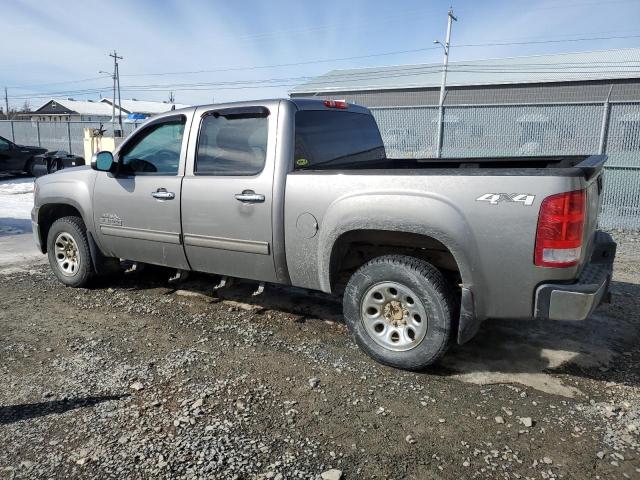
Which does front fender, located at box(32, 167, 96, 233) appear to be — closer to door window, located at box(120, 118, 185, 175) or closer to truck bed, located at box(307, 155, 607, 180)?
door window, located at box(120, 118, 185, 175)

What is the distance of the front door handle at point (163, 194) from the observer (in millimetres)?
4531

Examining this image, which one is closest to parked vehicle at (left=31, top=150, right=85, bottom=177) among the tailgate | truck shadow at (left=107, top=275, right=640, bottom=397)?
truck shadow at (left=107, top=275, right=640, bottom=397)

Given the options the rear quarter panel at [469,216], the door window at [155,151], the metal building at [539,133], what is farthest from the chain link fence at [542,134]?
the rear quarter panel at [469,216]

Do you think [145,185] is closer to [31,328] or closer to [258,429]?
[31,328]

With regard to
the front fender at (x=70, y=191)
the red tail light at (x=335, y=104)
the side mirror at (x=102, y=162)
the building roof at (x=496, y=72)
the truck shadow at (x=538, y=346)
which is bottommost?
the truck shadow at (x=538, y=346)

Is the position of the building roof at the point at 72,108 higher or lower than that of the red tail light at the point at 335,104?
higher

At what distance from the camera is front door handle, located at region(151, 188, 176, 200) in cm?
453

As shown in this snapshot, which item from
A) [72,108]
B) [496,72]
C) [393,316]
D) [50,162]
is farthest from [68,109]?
[393,316]

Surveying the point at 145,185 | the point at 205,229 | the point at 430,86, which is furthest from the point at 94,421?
the point at 430,86

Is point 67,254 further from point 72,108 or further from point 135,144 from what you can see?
point 72,108

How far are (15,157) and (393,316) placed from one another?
17864 millimetres

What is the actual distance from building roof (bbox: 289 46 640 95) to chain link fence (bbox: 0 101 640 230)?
2203 cm

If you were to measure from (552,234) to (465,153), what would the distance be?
24.1 feet

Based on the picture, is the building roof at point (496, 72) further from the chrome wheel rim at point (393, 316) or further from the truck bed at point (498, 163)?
the chrome wheel rim at point (393, 316)
